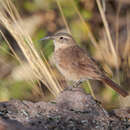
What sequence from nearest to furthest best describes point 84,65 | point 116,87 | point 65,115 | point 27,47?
point 65,115, point 27,47, point 116,87, point 84,65

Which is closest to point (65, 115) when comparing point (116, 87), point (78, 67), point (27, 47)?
point (27, 47)

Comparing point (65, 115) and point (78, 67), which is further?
point (78, 67)

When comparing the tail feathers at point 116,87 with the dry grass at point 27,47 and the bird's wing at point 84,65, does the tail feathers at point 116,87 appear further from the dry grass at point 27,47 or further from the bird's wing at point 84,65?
the dry grass at point 27,47

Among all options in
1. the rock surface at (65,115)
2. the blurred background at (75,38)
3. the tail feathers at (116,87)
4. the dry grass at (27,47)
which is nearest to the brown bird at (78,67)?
the tail feathers at (116,87)

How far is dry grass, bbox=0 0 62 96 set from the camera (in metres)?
4.59

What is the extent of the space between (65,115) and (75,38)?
11.6ft

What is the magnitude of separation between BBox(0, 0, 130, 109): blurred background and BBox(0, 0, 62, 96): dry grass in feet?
0.40

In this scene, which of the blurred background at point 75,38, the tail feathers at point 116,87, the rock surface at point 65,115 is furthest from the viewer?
the blurred background at point 75,38

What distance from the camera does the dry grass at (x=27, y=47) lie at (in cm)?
459

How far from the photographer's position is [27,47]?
465 centimetres

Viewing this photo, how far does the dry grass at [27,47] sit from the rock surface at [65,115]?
0.63 metres

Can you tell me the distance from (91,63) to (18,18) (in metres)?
1.10

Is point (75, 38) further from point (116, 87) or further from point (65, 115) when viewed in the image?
point (65, 115)

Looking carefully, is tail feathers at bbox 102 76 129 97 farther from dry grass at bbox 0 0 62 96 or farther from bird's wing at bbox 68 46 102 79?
dry grass at bbox 0 0 62 96
